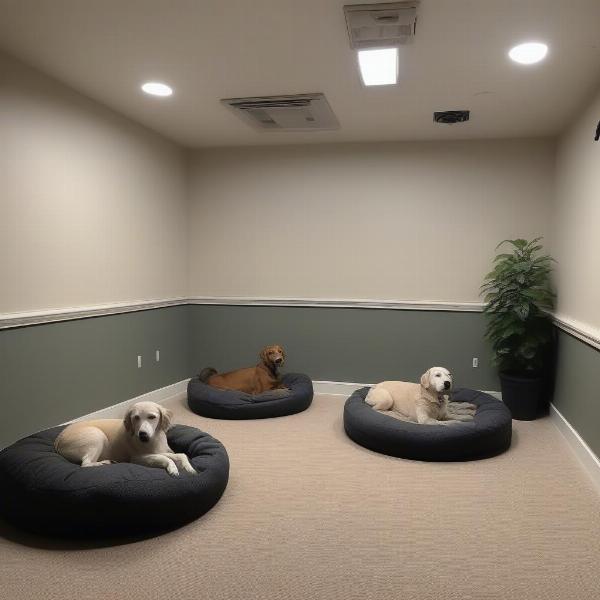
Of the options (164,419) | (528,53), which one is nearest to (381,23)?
(528,53)

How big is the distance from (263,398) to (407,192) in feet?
8.14

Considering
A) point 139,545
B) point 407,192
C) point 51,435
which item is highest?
point 407,192

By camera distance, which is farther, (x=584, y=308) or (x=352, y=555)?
(x=584, y=308)

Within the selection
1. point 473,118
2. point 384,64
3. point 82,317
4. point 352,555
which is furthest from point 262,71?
point 352,555

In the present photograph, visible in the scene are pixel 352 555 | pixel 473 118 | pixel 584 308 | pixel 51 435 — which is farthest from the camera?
pixel 473 118

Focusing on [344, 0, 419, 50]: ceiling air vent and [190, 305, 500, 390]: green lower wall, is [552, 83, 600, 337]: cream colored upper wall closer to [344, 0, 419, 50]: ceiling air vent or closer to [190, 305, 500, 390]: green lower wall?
[190, 305, 500, 390]: green lower wall

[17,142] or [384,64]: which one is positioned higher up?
[384,64]

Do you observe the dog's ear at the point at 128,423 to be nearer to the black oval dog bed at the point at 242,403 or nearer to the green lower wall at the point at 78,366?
the green lower wall at the point at 78,366

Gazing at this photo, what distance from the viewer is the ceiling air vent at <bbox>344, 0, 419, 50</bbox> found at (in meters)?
2.46

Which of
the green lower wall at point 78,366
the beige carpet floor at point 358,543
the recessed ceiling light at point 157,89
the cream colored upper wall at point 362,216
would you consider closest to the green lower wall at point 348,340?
the cream colored upper wall at point 362,216

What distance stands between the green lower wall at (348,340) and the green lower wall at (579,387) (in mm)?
842

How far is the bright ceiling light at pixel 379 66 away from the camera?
117 inches

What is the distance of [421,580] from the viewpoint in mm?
2104

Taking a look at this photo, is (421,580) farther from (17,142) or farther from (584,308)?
Answer: (17,142)
